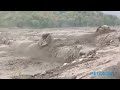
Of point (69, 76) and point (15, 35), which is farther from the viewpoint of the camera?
point (15, 35)

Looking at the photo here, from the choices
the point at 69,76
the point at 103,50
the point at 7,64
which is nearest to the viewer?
the point at 69,76

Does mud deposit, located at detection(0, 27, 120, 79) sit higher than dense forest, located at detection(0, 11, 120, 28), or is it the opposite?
dense forest, located at detection(0, 11, 120, 28)

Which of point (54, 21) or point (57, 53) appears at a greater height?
point (54, 21)

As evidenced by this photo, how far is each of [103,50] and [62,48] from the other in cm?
175

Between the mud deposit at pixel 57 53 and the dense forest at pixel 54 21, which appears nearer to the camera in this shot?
the mud deposit at pixel 57 53

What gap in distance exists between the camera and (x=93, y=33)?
925 centimetres

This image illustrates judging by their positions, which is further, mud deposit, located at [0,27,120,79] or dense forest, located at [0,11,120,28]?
dense forest, located at [0,11,120,28]

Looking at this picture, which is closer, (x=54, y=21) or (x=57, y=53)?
(x=54, y=21)

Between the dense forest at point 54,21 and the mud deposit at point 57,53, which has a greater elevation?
the dense forest at point 54,21
